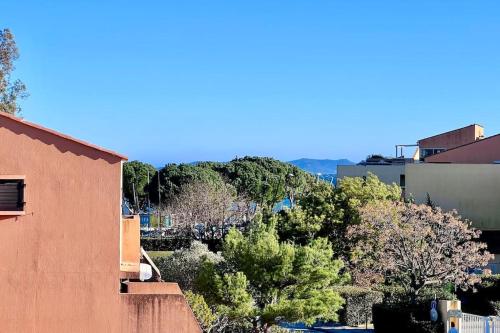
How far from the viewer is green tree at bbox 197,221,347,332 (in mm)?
21156

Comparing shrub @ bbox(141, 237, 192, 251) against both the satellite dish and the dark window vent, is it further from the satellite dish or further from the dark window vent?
the dark window vent

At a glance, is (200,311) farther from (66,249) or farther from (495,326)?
(495,326)

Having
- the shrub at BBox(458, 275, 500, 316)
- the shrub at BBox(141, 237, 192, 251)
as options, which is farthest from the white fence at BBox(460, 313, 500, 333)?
the shrub at BBox(141, 237, 192, 251)

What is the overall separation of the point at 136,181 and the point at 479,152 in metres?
29.2

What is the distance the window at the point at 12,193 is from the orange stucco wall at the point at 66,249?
0.11 meters

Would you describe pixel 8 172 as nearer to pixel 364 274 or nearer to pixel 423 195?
pixel 364 274

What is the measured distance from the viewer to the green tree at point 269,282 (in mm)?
21156

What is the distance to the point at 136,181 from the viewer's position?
2539 inches

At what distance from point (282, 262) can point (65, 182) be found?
→ 36.2ft

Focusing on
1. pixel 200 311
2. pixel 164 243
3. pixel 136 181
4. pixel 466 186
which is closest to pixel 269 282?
pixel 200 311

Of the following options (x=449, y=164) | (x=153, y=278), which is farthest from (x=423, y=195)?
(x=153, y=278)

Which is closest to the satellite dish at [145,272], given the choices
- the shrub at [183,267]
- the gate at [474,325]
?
the shrub at [183,267]

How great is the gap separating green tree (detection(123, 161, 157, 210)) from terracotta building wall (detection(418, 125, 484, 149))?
79.5 feet

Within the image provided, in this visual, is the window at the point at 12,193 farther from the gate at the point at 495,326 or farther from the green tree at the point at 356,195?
the green tree at the point at 356,195
